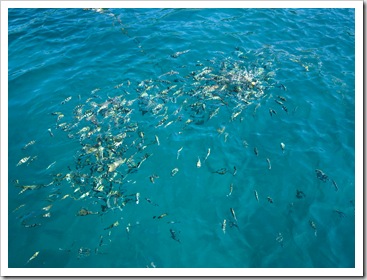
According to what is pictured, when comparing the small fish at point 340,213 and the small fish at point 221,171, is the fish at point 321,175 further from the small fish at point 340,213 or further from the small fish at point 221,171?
the small fish at point 221,171

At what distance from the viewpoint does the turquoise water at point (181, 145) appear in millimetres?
8648

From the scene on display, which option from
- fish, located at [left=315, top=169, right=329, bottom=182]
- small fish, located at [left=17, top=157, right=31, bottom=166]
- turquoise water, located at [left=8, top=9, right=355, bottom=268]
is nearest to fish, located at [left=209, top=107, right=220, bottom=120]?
turquoise water, located at [left=8, top=9, right=355, bottom=268]

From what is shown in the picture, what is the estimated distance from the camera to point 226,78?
1376cm

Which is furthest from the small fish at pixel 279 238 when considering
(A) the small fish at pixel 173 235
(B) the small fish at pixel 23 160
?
(B) the small fish at pixel 23 160

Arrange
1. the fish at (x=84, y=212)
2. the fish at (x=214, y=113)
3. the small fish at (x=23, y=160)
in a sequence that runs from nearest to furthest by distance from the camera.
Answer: the fish at (x=84, y=212), the small fish at (x=23, y=160), the fish at (x=214, y=113)

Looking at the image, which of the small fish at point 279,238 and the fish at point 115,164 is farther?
the fish at point 115,164

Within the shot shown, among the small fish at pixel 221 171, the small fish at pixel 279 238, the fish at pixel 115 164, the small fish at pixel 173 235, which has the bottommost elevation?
the small fish at pixel 279 238

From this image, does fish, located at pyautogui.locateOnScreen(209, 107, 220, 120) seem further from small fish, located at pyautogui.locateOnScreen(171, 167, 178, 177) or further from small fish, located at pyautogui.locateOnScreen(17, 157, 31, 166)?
small fish, located at pyautogui.locateOnScreen(17, 157, 31, 166)

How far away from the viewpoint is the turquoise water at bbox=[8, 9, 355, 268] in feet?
28.4

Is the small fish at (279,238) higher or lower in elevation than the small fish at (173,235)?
lower

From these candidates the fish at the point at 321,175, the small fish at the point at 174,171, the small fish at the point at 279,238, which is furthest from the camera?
the small fish at the point at 174,171

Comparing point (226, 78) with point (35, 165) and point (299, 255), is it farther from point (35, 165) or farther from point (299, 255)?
point (35, 165)

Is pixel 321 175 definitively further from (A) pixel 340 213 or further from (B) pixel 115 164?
(B) pixel 115 164

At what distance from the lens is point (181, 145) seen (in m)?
11.2
